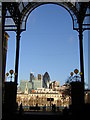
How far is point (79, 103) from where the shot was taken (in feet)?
63.6

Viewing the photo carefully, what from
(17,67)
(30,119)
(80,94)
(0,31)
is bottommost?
(30,119)

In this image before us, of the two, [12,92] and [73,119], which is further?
[12,92]

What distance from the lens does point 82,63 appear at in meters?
27.4

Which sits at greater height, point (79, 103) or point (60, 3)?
point (60, 3)

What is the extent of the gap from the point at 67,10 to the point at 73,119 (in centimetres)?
1996

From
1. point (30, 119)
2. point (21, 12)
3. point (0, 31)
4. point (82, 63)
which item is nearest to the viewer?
point (30, 119)

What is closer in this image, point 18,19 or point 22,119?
point 22,119

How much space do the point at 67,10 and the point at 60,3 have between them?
5.08 ft

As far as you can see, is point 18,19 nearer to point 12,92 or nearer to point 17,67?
point 17,67

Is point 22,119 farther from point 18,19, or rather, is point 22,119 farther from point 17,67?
point 18,19

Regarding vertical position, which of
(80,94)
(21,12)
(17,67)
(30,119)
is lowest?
(30,119)

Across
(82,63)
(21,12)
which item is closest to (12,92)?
(82,63)

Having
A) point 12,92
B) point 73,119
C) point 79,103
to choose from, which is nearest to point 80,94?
point 79,103

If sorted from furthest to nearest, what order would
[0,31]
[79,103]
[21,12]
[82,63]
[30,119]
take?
[21,12], [82,63], [79,103], [0,31], [30,119]
